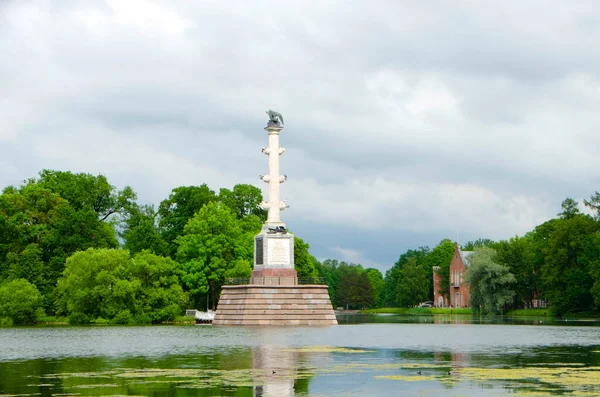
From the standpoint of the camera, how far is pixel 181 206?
107188 mm

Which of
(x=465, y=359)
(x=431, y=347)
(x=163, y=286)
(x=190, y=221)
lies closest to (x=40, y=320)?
(x=163, y=286)

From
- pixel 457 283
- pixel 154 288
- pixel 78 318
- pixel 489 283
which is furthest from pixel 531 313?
pixel 78 318

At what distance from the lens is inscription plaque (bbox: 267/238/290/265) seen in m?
71.8

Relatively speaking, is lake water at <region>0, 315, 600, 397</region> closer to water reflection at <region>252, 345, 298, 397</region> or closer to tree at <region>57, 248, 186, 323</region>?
water reflection at <region>252, 345, 298, 397</region>

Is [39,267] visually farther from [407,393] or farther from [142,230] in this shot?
[407,393]

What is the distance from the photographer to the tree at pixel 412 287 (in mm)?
178375

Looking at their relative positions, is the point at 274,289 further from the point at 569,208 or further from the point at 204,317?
the point at 569,208

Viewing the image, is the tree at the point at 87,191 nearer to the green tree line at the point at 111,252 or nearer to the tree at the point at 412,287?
the green tree line at the point at 111,252

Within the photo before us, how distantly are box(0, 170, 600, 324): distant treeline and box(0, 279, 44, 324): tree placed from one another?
0.31 feet

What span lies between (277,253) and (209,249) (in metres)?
21.1

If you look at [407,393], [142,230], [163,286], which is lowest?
[407,393]

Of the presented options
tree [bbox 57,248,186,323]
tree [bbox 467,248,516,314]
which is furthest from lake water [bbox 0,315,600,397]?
tree [bbox 467,248,516,314]

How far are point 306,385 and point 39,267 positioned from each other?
6636 centimetres

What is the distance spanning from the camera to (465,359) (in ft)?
111
